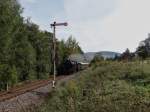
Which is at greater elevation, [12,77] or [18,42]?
[18,42]

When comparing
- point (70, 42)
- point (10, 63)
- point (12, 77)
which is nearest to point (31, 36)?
point (10, 63)

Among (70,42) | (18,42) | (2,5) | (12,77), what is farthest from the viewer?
(70,42)

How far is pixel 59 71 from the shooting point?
65.4 meters

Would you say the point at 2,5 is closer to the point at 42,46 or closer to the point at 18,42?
the point at 18,42

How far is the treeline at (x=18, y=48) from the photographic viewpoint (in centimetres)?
3747

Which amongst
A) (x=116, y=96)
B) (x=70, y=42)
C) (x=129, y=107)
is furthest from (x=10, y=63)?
(x=70, y=42)

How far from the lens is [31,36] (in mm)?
59125

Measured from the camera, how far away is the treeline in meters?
37.5

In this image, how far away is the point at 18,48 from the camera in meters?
47.3

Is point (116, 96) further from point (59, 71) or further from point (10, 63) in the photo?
point (59, 71)

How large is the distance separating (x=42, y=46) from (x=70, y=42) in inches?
2779

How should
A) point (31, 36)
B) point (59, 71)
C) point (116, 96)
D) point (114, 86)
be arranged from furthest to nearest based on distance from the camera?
point (59, 71) < point (31, 36) < point (114, 86) < point (116, 96)

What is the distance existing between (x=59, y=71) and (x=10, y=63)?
21.1m

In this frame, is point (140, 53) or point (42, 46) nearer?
point (42, 46)
